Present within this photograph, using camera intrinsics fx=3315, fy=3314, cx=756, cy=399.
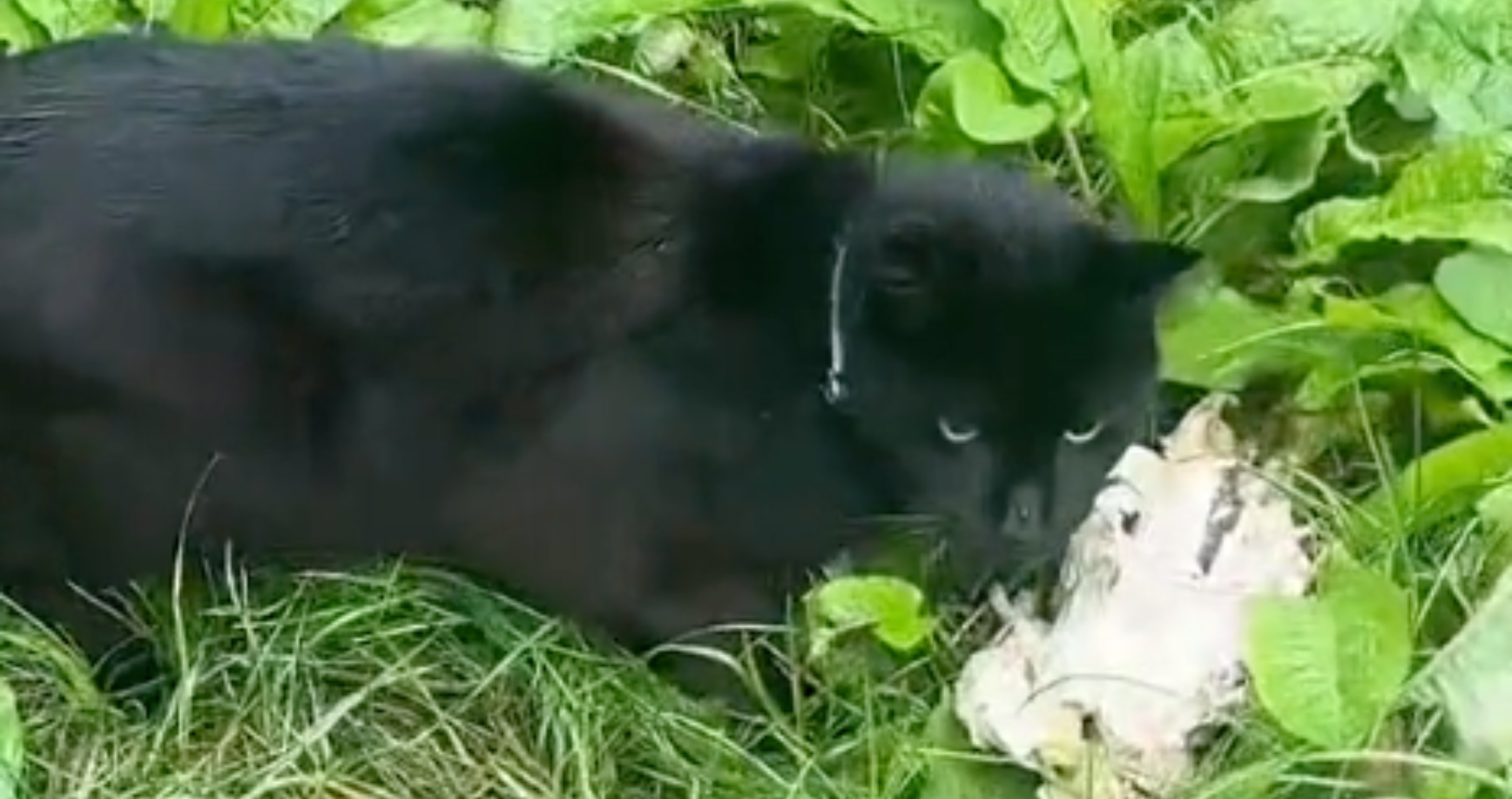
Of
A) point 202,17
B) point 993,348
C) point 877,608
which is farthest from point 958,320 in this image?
point 202,17

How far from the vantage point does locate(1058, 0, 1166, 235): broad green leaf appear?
246cm

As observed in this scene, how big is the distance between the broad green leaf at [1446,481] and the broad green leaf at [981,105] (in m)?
0.40

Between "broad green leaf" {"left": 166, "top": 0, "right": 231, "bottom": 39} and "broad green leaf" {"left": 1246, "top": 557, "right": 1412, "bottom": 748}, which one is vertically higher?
"broad green leaf" {"left": 166, "top": 0, "right": 231, "bottom": 39}

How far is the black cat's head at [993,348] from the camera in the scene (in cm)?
208

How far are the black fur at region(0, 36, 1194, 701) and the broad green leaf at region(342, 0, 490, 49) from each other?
14.3 inches

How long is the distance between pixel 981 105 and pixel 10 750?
86 cm

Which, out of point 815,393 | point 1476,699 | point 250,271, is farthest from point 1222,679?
point 250,271

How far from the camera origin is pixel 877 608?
2158mm

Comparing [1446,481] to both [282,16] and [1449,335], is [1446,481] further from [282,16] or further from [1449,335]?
[282,16]

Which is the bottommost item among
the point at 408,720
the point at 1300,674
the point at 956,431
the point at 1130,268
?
the point at 408,720

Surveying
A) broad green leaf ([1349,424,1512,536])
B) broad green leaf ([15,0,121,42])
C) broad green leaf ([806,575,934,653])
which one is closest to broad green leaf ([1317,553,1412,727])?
broad green leaf ([1349,424,1512,536])

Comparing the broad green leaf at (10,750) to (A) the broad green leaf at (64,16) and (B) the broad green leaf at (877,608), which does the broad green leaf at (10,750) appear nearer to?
(B) the broad green leaf at (877,608)

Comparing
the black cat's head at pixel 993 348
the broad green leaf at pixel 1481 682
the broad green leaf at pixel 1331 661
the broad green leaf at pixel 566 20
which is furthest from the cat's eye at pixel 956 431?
the broad green leaf at pixel 566 20

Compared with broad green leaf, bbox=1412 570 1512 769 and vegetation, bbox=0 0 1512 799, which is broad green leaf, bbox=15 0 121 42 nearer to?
vegetation, bbox=0 0 1512 799
